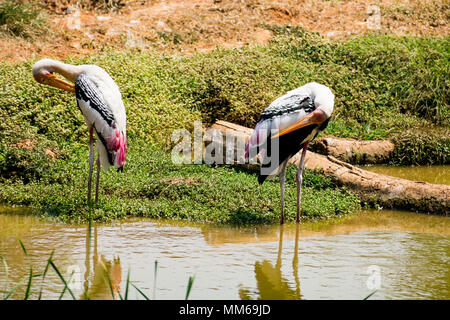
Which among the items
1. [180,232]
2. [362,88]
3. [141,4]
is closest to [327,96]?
[180,232]

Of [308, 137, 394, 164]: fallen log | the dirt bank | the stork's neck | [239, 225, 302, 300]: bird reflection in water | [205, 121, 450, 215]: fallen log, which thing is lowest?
[239, 225, 302, 300]: bird reflection in water

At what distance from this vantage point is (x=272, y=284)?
481cm

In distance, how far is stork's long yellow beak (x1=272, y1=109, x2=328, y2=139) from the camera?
20.6 ft

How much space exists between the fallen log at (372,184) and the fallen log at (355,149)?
115 centimetres

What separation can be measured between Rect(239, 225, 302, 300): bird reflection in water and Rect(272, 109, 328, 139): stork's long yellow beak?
1390 mm

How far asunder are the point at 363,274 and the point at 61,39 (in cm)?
897

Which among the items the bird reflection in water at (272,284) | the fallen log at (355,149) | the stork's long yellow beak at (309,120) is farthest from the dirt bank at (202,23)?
the bird reflection in water at (272,284)

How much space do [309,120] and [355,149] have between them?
10.8 ft

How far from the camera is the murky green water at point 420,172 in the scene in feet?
28.5

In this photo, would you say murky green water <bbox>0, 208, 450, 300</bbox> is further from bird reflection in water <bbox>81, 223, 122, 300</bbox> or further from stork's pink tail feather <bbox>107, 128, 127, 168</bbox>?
stork's pink tail feather <bbox>107, 128, 127, 168</bbox>

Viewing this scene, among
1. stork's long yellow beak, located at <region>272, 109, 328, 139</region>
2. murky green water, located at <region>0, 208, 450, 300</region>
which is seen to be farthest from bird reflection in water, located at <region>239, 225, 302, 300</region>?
stork's long yellow beak, located at <region>272, 109, 328, 139</region>

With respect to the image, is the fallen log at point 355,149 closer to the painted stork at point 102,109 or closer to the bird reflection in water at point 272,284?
the painted stork at point 102,109

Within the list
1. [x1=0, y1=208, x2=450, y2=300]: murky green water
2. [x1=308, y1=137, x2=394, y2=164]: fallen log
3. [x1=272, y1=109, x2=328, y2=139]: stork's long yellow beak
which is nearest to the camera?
[x1=0, y1=208, x2=450, y2=300]: murky green water

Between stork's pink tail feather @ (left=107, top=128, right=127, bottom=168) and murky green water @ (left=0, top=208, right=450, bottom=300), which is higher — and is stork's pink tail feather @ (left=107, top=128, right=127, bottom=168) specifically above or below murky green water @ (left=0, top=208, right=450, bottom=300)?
above
